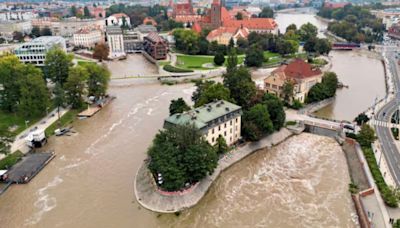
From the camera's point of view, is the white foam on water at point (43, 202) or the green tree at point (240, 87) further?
the green tree at point (240, 87)

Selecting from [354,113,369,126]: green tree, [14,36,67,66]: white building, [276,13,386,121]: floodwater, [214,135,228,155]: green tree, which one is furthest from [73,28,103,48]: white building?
[354,113,369,126]: green tree

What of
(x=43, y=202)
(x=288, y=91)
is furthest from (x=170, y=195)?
(x=288, y=91)

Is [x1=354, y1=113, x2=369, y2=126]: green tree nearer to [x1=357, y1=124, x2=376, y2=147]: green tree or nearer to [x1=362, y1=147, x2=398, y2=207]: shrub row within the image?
[x1=357, y1=124, x2=376, y2=147]: green tree

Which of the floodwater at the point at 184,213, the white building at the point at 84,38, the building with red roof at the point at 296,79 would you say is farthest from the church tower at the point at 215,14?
the floodwater at the point at 184,213

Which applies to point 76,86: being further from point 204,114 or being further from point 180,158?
point 180,158

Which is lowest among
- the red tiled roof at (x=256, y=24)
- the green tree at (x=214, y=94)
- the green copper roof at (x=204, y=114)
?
the green copper roof at (x=204, y=114)

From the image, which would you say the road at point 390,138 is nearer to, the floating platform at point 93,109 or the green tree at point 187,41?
the floating platform at point 93,109
